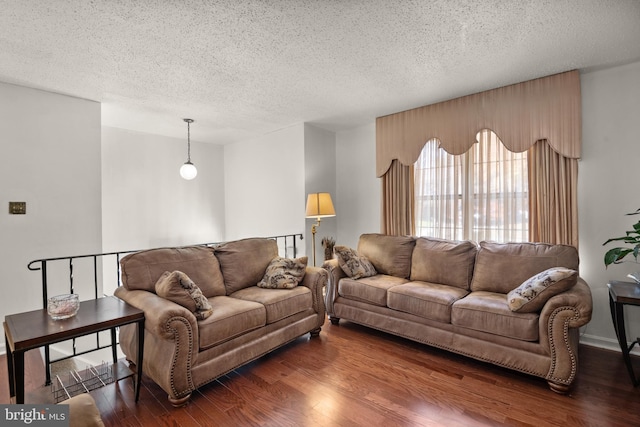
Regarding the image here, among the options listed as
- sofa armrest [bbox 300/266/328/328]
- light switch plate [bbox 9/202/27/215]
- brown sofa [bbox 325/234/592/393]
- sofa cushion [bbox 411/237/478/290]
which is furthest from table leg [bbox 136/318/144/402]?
sofa cushion [bbox 411/237/478/290]

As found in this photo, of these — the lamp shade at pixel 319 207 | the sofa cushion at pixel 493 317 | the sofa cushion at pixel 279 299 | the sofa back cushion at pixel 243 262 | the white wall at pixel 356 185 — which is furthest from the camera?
the white wall at pixel 356 185

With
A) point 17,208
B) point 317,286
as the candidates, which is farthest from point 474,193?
point 17,208

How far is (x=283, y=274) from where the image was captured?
123 inches

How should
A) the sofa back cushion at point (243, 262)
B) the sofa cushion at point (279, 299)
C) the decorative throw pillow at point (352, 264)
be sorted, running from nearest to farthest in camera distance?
the sofa cushion at point (279, 299)
the sofa back cushion at point (243, 262)
the decorative throw pillow at point (352, 264)

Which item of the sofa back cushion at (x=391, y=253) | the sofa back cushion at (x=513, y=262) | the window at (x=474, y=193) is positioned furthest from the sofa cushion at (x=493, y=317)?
the window at (x=474, y=193)

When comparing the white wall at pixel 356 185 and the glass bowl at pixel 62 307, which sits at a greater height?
the white wall at pixel 356 185

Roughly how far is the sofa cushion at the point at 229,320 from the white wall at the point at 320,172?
1.98m

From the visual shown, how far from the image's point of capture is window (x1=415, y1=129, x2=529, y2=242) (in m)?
3.29

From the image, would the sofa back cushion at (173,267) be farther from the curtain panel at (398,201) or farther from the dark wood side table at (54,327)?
the curtain panel at (398,201)

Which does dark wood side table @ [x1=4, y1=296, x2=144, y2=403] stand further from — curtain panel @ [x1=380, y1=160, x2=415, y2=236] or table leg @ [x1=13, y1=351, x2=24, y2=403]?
curtain panel @ [x1=380, y1=160, x2=415, y2=236]

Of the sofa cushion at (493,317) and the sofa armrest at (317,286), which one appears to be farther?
the sofa armrest at (317,286)

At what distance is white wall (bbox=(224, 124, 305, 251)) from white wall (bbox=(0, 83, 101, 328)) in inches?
88.8

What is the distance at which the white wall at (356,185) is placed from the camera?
4504 millimetres

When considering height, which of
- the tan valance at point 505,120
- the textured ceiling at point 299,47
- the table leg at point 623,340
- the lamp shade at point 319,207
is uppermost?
the textured ceiling at point 299,47
